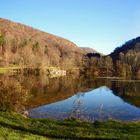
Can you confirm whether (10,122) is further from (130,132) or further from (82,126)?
(130,132)

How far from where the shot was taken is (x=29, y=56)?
154m

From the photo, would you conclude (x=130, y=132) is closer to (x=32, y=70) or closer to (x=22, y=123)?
(x=22, y=123)

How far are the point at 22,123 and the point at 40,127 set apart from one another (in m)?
1.30

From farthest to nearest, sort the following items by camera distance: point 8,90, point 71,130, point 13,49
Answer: point 13,49 → point 8,90 → point 71,130

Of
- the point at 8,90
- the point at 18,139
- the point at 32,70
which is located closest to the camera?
the point at 18,139

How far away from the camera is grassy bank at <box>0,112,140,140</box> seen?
16.7m

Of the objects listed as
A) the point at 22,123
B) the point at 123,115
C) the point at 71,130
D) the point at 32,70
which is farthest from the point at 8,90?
the point at 32,70

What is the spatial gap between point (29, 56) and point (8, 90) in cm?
12723

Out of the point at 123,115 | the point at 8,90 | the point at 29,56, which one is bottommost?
the point at 123,115

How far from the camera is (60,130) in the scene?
1900 centimetres

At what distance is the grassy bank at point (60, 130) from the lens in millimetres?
16677

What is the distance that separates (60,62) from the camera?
185m

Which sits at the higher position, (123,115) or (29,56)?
(29,56)

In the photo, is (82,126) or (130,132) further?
(82,126)
